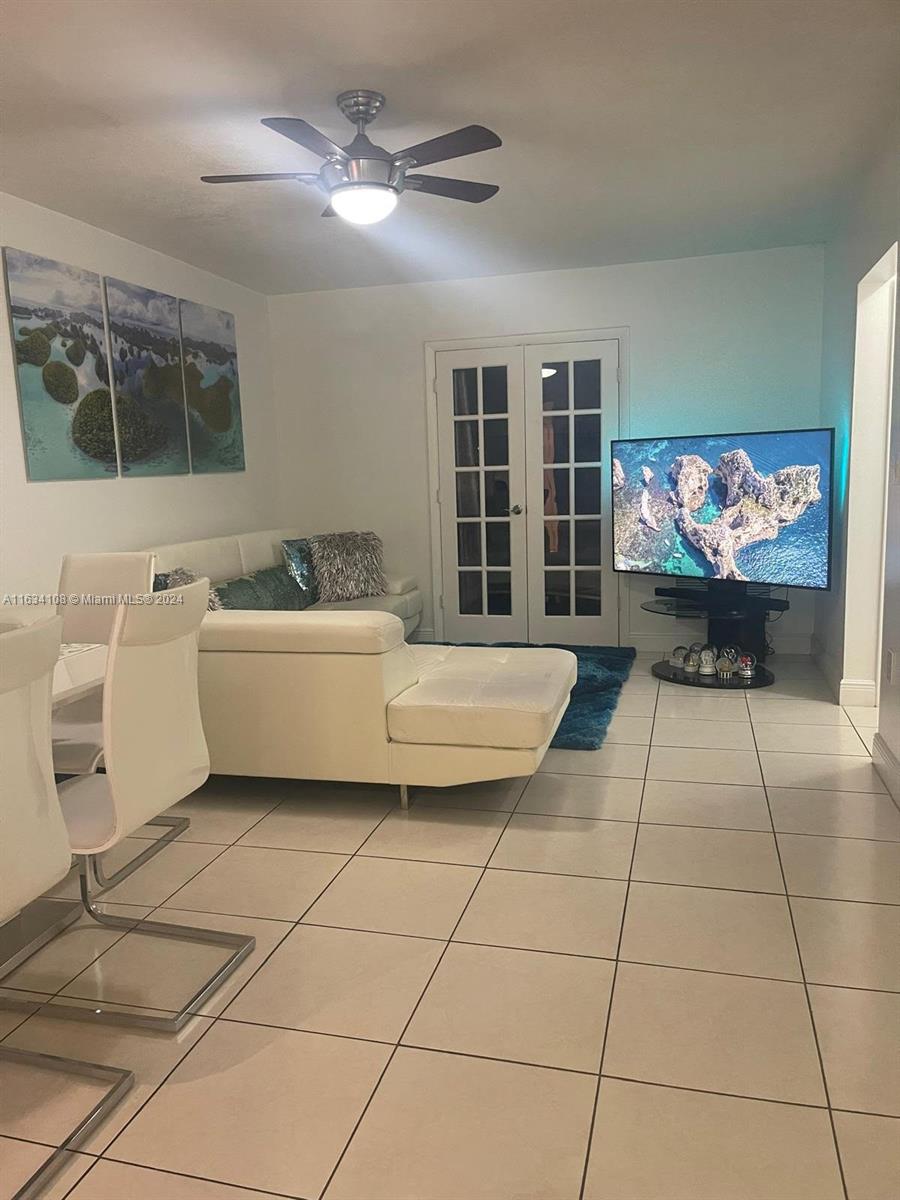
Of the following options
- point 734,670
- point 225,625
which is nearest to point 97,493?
point 225,625

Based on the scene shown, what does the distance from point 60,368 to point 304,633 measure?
1963 mm

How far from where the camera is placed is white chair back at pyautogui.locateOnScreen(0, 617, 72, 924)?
1580 mm

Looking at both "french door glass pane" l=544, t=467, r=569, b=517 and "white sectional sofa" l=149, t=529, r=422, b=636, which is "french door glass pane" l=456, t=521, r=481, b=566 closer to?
"white sectional sofa" l=149, t=529, r=422, b=636

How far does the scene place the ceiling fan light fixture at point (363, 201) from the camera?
2963 millimetres

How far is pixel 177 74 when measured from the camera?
2719mm

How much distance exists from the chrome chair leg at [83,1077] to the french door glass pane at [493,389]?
475 cm

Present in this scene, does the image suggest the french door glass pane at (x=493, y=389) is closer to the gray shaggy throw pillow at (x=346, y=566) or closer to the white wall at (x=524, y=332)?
the white wall at (x=524, y=332)

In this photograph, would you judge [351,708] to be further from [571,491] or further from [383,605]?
[571,491]

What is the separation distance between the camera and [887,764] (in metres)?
3.28

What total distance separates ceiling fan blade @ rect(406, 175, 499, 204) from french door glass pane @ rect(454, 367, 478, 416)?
2689 mm

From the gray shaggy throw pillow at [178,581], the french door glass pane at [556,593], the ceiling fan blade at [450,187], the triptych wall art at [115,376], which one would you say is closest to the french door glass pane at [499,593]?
the french door glass pane at [556,593]

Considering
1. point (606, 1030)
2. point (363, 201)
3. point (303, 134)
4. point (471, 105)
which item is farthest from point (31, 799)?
point (471, 105)

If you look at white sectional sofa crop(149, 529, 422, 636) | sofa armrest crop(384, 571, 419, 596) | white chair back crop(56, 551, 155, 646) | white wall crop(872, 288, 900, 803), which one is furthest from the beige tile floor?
sofa armrest crop(384, 571, 419, 596)

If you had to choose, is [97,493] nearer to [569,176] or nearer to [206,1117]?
[569,176]
